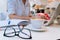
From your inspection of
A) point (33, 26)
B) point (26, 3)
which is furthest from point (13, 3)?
point (33, 26)

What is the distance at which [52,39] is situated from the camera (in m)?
0.71

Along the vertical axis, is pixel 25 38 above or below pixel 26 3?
below

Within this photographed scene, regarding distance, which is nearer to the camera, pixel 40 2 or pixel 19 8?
pixel 19 8

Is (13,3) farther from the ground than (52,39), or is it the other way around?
(13,3)

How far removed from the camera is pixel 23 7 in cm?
196

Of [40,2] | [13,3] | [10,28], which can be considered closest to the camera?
[10,28]

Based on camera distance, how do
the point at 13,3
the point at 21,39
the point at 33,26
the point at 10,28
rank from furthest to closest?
1. the point at 13,3
2. the point at 33,26
3. the point at 10,28
4. the point at 21,39

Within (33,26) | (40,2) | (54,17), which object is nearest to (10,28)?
(33,26)

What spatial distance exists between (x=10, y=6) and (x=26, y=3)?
0.24 metres

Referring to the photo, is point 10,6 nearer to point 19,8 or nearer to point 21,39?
point 19,8

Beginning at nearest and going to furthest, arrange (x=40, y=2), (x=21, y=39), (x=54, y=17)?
1. (x=21, y=39)
2. (x=54, y=17)
3. (x=40, y=2)

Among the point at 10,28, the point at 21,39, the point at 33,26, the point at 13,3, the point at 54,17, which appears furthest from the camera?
the point at 13,3

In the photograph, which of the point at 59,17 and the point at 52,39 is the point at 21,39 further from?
the point at 59,17

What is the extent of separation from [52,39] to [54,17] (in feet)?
1.84
